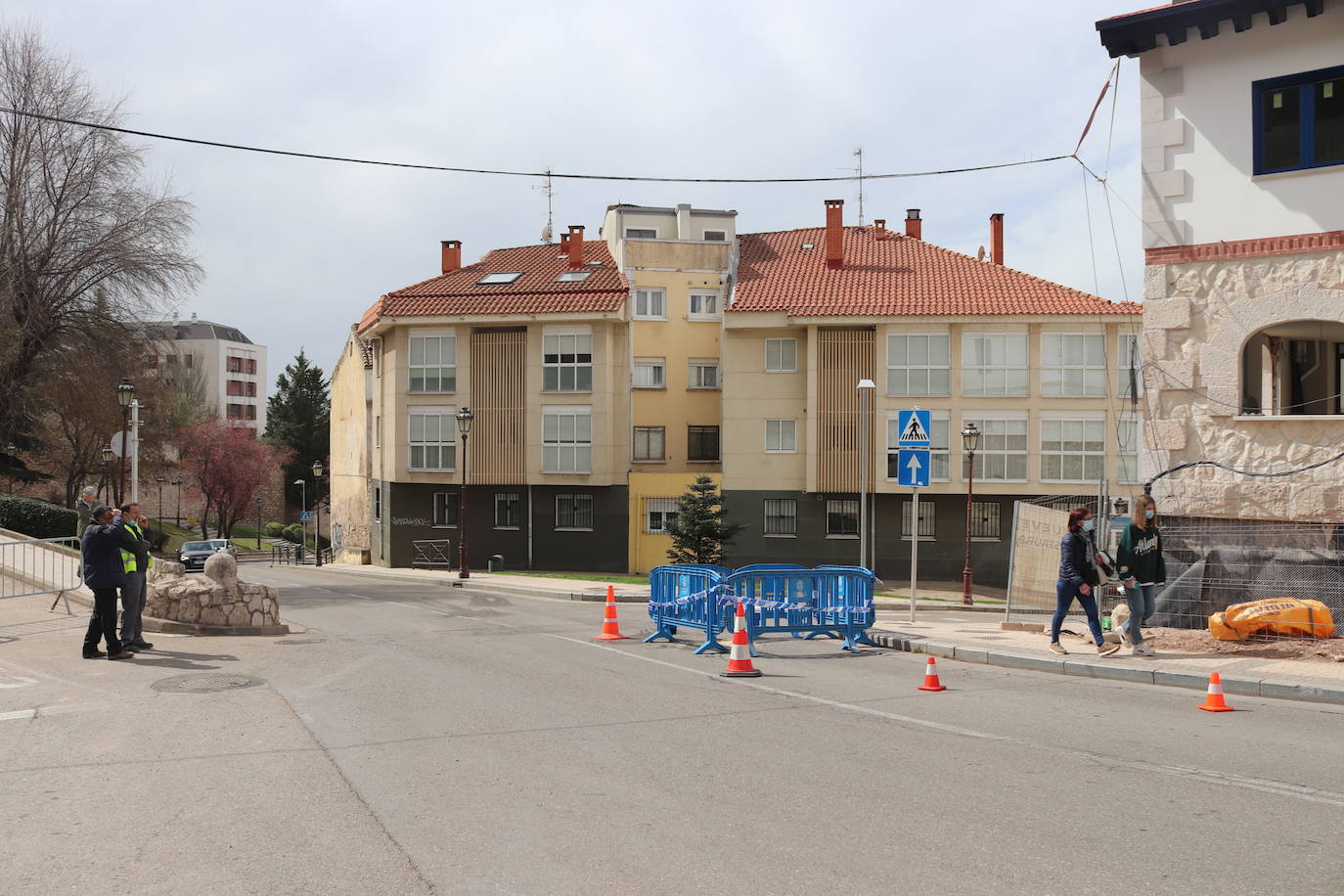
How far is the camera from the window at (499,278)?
44062 millimetres

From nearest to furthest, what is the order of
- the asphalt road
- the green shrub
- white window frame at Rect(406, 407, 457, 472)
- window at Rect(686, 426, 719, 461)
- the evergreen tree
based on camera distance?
the asphalt road, the green shrub, white window frame at Rect(406, 407, 457, 472), window at Rect(686, 426, 719, 461), the evergreen tree

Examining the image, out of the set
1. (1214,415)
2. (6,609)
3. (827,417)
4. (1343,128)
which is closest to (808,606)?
(1214,415)

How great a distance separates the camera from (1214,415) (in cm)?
1452

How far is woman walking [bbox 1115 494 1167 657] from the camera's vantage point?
12.5 m

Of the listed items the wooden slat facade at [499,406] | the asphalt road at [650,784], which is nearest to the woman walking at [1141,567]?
the asphalt road at [650,784]

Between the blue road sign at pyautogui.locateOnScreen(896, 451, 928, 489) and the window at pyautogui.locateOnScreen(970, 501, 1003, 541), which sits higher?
the blue road sign at pyautogui.locateOnScreen(896, 451, 928, 489)

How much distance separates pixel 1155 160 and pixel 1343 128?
2.17 meters

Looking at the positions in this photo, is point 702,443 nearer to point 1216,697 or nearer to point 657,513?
point 657,513

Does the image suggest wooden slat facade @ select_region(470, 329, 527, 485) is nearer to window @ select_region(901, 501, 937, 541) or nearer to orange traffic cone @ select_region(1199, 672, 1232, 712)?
window @ select_region(901, 501, 937, 541)

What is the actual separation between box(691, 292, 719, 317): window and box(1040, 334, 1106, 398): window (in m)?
12.4

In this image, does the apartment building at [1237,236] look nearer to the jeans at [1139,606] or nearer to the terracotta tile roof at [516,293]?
the jeans at [1139,606]

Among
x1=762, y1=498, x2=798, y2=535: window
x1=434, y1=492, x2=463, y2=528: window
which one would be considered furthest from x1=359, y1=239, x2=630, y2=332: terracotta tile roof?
x1=762, y1=498, x2=798, y2=535: window

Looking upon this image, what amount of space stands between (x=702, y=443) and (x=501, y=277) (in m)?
10.6

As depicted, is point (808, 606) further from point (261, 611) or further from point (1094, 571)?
point (261, 611)
